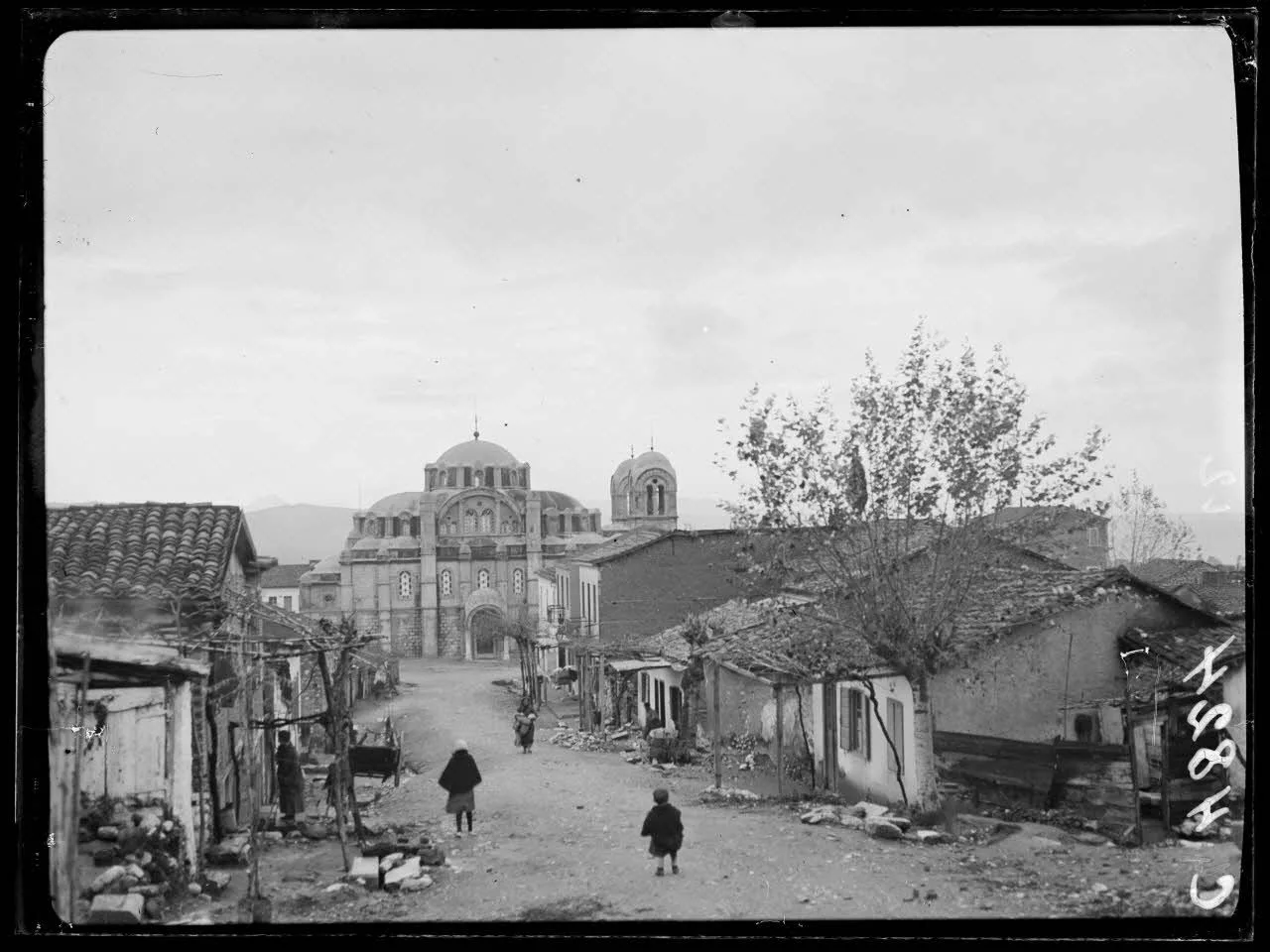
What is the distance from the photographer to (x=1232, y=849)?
15.3 ft

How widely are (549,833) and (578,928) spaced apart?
0.53 meters

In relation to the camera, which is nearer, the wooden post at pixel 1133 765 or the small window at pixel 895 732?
the wooden post at pixel 1133 765

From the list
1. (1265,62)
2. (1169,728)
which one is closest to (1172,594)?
(1169,728)

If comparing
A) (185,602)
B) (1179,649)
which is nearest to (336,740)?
(185,602)

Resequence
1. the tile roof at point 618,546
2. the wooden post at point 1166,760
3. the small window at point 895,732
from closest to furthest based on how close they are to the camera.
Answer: the wooden post at point 1166,760
the small window at point 895,732
the tile roof at point 618,546

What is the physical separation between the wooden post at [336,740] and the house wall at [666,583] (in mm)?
1807

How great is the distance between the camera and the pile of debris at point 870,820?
490 cm

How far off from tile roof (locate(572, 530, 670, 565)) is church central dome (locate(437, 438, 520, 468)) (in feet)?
3.09

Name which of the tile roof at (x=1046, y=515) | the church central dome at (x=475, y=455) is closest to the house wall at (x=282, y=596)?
the church central dome at (x=475, y=455)

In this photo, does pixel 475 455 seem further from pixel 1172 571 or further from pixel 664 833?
pixel 1172 571

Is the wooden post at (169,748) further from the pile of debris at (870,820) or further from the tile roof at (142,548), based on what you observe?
the pile of debris at (870,820)

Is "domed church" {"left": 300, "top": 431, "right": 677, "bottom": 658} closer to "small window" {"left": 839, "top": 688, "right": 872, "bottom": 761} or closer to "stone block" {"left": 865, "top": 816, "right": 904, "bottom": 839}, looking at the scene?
"small window" {"left": 839, "top": 688, "right": 872, "bottom": 761}

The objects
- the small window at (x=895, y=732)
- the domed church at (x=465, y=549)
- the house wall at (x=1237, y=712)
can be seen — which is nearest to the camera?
the house wall at (x=1237, y=712)

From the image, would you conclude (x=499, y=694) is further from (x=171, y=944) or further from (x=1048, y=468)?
(x=1048, y=468)
